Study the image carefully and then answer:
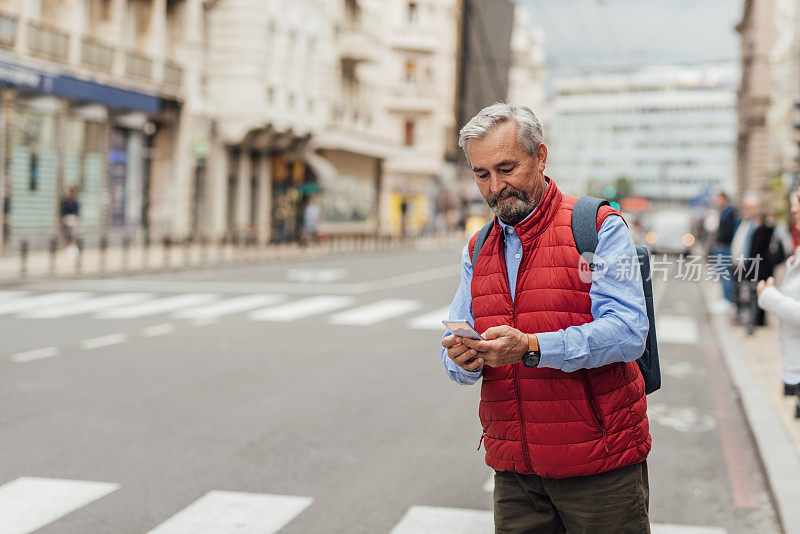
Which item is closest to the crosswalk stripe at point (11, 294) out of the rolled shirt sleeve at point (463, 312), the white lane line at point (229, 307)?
the white lane line at point (229, 307)

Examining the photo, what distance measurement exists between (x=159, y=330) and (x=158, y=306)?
10.5 ft

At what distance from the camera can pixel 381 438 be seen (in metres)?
7.75

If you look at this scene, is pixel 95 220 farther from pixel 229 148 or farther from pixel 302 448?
pixel 302 448

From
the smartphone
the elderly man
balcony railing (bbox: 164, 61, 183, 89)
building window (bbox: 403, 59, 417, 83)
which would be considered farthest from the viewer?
building window (bbox: 403, 59, 417, 83)

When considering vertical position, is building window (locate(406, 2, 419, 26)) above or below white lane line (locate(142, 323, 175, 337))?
above

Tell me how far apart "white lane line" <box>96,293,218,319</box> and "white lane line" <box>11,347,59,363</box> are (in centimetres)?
347

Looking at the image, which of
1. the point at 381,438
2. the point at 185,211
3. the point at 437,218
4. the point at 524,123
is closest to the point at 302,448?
the point at 381,438

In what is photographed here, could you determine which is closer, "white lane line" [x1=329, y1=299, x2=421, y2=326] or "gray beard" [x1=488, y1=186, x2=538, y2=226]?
"gray beard" [x1=488, y1=186, x2=538, y2=226]

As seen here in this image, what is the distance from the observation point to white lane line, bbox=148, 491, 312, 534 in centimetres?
545

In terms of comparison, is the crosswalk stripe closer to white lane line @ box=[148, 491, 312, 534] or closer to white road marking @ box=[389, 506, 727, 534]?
white lane line @ box=[148, 491, 312, 534]

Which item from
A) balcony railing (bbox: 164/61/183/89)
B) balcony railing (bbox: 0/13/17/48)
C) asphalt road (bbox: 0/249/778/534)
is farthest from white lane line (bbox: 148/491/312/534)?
balcony railing (bbox: 164/61/183/89)

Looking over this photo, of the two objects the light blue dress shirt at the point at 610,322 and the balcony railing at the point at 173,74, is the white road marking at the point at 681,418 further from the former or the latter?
the balcony railing at the point at 173,74

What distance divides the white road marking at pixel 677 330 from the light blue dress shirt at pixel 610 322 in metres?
11.7

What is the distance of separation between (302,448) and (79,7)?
24629 mm
